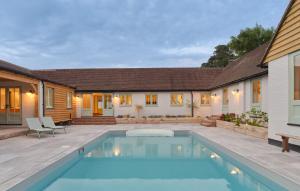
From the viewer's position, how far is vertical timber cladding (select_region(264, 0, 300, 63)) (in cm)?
801

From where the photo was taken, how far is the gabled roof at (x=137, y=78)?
76.9 feet

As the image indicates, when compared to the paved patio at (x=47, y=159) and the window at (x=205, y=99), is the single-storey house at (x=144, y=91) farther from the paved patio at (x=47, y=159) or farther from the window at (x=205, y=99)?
the paved patio at (x=47, y=159)

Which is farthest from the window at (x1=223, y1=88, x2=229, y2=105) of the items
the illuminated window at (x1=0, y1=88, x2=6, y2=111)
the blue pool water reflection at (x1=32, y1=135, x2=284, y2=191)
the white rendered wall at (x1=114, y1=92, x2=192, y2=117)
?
the illuminated window at (x1=0, y1=88, x2=6, y2=111)

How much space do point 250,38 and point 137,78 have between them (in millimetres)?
22591

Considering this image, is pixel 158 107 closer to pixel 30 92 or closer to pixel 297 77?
pixel 30 92

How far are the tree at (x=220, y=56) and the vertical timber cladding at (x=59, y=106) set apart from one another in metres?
33.5

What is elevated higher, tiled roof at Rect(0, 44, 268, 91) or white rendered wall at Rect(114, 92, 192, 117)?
tiled roof at Rect(0, 44, 268, 91)

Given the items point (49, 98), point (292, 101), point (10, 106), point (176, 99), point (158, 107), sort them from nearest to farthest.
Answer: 1. point (292, 101)
2. point (10, 106)
3. point (49, 98)
4. point (158, 107)
5. point (176, 99)

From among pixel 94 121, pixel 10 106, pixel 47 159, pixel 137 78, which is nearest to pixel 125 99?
pixel 137 78

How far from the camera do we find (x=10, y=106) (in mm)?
15328

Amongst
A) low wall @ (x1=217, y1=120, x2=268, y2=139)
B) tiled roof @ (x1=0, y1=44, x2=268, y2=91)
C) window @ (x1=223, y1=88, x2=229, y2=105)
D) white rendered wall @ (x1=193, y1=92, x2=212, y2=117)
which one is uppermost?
tiled roof @ (x1=0, y1=44, x2=268, y2=91)

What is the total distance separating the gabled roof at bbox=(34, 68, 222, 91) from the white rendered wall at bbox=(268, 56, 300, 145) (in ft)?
44.5

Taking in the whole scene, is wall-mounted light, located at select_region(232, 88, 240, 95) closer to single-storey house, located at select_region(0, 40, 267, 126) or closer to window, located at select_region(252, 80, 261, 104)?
single-storey house, located at select_region(0, 40, 267, 126)

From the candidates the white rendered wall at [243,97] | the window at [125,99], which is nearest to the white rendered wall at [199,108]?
the white rendered wall at [243,97]
